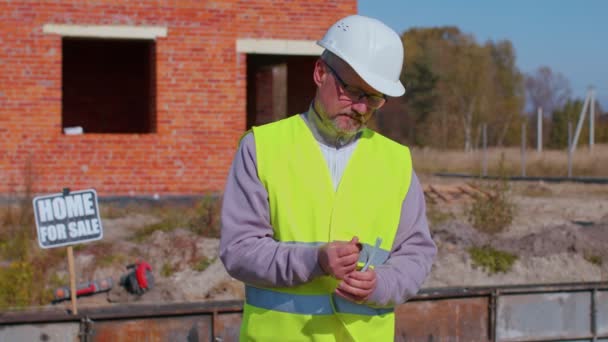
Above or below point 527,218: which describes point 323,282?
above

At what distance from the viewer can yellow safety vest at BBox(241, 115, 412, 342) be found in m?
2.96

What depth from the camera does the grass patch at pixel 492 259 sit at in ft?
34.7

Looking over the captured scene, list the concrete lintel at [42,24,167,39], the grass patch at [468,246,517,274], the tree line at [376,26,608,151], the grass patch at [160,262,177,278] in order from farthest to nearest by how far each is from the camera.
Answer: the tree line at [376,26,608,151]
the concrete lintel at [42,24,167,39]
the grass patch at [468,246,517,274]
the grass patch at [160,262,177,278]

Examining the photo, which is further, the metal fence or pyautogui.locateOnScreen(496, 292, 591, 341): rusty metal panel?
pyautogui.locateOnScreen(496, 292, 591, 341): rusty metal panel

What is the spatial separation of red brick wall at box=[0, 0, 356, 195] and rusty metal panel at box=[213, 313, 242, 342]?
7494 mm

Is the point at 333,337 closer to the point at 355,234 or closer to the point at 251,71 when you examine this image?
the point at 355,234

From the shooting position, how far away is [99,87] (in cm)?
1950

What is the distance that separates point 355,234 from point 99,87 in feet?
56.4

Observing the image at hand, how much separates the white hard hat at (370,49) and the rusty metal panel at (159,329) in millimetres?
3579

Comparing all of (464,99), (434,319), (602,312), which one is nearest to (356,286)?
(434,319)

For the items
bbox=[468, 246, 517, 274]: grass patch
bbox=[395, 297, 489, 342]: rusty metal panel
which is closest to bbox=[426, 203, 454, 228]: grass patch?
bbox=[468, 246, 517, 274]: grass patch

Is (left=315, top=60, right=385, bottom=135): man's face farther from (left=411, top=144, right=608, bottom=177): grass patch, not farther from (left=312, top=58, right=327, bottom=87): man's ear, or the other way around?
(left=411, top=144, right=608, bottom=177): grass patch

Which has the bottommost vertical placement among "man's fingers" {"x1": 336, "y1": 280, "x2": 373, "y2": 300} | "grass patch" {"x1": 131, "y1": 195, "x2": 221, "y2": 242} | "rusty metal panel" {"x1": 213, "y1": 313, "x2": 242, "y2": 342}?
"grass patch" {"x1": 131, "y1": 195, "x2": 221, "y2": 242}

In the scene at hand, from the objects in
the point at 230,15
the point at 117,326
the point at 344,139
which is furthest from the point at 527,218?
the point at 344,139
